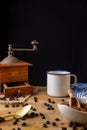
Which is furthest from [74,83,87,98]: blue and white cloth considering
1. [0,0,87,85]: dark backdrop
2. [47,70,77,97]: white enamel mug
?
[0,0,87,85]: dark backdrop

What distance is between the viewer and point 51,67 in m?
1.77

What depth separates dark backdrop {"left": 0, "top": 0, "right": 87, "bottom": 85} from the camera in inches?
66.6

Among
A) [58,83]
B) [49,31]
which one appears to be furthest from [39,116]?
[49,31]

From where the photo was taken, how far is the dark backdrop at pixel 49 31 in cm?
169

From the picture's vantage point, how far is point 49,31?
5.64 feet

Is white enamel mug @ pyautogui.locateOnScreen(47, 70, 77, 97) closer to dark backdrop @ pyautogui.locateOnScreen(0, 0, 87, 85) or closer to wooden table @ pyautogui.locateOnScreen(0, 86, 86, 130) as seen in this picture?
Answer: wooden table @ pyautogui.locateOnScreen(0, 86, 86, 130)

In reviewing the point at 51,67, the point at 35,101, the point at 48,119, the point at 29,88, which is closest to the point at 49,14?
the point at 51,67

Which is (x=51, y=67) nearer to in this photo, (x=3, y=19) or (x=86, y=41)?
(x=86, y=41)

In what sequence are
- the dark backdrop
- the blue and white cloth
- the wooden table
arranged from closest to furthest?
the wooden table
the blue and white cloth
the dark backdrop

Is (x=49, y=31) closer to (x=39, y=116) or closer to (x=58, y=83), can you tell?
(x=58, y=83)

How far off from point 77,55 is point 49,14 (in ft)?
1.15

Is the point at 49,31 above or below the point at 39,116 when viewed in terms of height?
above

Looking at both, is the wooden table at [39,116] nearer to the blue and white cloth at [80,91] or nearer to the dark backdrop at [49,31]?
the blue and white cloth at [80,91]

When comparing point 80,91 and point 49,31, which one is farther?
point 49,31
